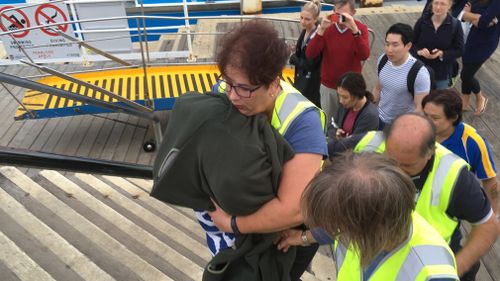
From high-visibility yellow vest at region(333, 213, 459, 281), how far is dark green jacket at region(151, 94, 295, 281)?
0.33 meters

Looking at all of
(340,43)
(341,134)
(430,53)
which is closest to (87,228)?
(341,134)

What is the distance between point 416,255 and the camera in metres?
1.17

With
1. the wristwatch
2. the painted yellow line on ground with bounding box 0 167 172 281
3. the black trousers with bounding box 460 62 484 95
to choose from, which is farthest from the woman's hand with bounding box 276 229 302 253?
the black trousers with bounding box 460 62 484 95

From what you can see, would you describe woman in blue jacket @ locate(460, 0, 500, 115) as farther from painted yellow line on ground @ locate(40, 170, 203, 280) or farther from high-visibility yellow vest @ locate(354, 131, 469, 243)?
painted yellow line on ground @ locate(40, 170, 203, 280)

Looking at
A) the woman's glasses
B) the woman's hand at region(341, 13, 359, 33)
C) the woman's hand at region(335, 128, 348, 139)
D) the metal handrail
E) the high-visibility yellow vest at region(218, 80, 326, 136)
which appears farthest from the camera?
the woman's hand at region(341, 13, 359, 33)

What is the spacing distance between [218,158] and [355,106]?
6.84ft

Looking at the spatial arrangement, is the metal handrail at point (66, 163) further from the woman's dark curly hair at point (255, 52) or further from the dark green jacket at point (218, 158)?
the woman's dark curly hair at point (255, 52)

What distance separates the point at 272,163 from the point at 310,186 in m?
0.17

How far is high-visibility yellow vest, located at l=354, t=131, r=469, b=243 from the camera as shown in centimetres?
168

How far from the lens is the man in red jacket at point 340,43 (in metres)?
3.69

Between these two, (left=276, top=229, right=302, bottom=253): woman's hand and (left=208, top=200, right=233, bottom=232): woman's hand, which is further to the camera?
(left=276, top=229, right=302, bottom=253): woman's hand

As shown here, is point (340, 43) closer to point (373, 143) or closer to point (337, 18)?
point (337, 18)

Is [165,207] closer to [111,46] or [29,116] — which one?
[29,116]

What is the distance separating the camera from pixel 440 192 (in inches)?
66.4
